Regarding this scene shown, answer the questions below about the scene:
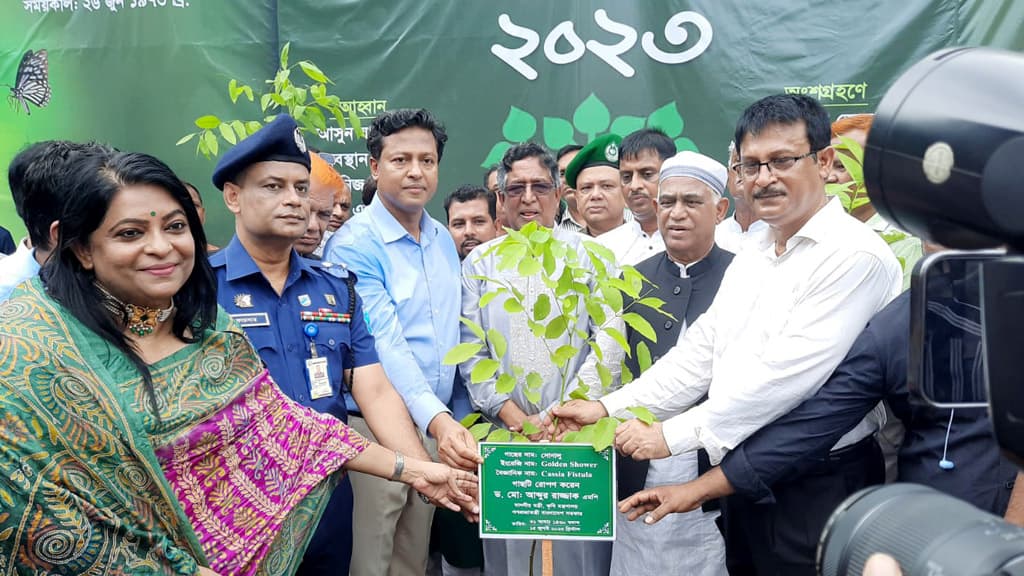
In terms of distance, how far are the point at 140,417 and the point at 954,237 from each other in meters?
1.64

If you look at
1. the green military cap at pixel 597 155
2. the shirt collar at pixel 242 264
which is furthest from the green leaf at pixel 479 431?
the green military cap at pixel 597 155

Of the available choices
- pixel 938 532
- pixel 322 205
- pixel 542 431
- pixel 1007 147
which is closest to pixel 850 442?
pixel 542 431

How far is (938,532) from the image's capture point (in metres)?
1.15

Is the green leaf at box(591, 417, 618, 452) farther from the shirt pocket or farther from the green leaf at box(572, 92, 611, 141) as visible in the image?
the green leaf at box(572, 92, 611, 141)

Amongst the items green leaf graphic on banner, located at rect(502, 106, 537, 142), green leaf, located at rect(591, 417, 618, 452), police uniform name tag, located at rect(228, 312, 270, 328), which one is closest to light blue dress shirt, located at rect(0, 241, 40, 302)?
police uniform name tag, located at rect(228, 312, 270, 328)

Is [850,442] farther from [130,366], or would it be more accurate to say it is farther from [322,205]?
[322,205]

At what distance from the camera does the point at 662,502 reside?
2477mm

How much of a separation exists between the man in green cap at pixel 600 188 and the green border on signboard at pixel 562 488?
7.30ft

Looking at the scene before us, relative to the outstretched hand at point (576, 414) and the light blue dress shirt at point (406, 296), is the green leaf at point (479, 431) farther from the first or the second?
the light blue dress shirt at point (406, 296)

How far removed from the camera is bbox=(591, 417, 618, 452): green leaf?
2234 millimetres

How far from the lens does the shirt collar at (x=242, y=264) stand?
8.60 feet

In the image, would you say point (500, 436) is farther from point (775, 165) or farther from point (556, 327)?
point (775, 165)

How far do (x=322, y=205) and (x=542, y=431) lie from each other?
163cm

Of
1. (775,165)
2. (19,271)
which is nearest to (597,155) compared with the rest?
(775,165)
